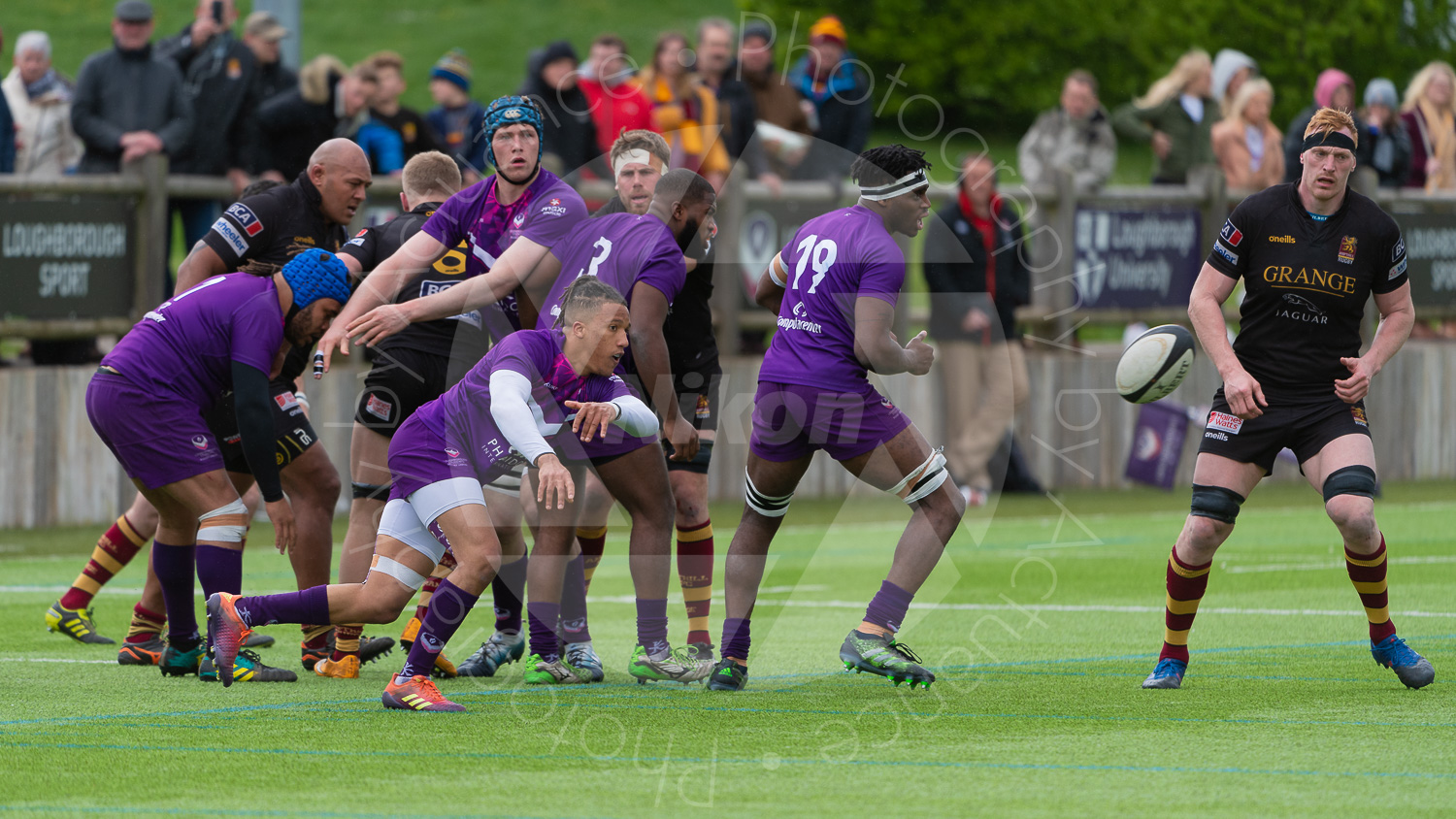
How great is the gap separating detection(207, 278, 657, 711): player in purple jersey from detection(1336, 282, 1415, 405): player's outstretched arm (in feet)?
9.64

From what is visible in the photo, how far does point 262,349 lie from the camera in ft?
26.2

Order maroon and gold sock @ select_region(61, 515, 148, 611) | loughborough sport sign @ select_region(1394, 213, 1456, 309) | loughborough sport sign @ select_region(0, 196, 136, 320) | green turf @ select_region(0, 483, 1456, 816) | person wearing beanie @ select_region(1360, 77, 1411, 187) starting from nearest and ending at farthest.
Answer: green turf @ select_region(0, 483, 1456, 816) < maroon and gold sock @ select_region(61, 515, 148, 611) < loughborough sport sign @ select_region(0, 196, 136, 320) < person wearing beanie @ select_region(1360, 77, 1411, 187) < loughborough sport sign @ select_region(1394, 213, 1456, 309)

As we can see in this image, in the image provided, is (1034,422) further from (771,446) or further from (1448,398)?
(771,446)

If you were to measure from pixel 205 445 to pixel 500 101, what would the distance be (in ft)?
6.58

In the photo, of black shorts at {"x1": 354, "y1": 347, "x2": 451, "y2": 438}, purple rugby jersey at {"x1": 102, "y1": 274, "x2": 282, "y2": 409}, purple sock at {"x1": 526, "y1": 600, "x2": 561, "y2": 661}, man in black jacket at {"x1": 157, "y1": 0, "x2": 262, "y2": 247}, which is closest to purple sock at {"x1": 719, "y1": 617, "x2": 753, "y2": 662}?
purple sock at {"x1": 526, "y1": 600, "x2": 561, "y2": 661}

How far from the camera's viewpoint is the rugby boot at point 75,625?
→ 382 inches

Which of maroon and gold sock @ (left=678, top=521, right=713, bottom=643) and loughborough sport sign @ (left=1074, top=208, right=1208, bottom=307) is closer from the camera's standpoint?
maroon and gold sock @ (left=678, top=521, right=713, bottom=643)

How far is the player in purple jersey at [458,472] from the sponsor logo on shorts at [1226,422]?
243cm

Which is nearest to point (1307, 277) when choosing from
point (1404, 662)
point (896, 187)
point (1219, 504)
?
point (1219, 504)

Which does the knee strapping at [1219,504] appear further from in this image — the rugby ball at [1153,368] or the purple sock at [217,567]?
the purple sock at [217,567]

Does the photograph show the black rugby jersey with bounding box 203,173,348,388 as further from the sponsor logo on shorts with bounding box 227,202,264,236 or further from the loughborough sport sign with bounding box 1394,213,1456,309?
the loughborough sport sign with bounding box 1394,213,1456,309

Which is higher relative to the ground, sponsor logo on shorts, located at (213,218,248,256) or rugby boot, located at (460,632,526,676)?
sponsor logo on shorts, located at (213,218,248,256)

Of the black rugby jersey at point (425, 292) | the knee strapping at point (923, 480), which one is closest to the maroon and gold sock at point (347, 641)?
the black rugby jersey at point (425, 292)

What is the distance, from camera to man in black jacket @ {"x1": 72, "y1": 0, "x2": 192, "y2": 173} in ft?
48.5
